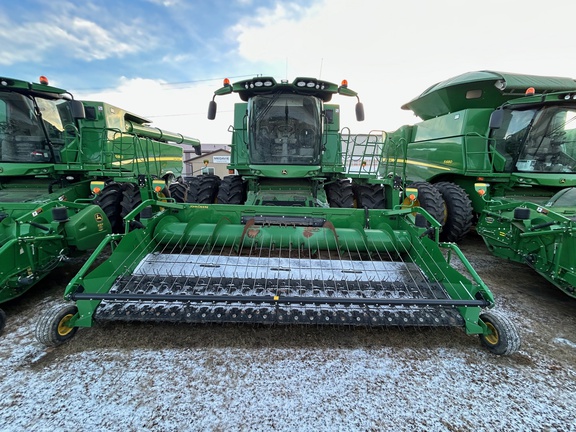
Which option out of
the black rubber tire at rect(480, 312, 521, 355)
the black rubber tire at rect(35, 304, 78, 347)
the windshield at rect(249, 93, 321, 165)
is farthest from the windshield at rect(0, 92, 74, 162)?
the black rubber tire at rect(480, 312, 521, 355)

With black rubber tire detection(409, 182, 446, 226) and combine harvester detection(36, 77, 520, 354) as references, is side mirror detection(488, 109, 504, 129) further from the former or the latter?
combine harvester detection(36, 77, 520, 354)

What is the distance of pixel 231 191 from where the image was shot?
15.4 feet

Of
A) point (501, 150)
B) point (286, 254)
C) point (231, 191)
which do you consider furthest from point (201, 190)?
point (501, 150)

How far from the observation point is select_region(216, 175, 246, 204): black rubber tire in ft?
15.2

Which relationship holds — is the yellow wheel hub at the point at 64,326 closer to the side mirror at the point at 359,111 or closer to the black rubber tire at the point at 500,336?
the black rubber tire at the point at 500,336

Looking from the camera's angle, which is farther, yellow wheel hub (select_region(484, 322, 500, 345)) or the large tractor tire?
the large tractor tire

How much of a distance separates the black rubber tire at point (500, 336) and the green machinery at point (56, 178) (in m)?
4.09

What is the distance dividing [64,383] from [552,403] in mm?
3235

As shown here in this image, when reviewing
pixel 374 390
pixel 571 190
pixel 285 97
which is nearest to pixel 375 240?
pixel 374 390

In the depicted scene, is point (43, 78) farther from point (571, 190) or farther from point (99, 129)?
point (571, 190)

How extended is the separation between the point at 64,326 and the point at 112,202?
289 cm

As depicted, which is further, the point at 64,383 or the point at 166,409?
the point at 64,383

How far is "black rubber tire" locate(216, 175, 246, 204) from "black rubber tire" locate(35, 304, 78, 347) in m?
2.74

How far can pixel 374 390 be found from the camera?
72.6 inches
